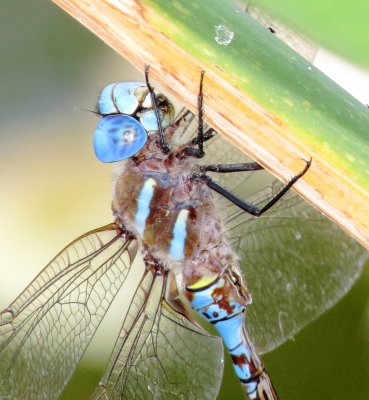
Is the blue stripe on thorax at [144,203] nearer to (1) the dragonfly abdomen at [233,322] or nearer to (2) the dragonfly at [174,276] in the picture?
(2) the dragonfly at [174,276]

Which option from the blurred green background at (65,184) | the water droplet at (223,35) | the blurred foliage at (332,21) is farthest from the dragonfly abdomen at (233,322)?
the blurred foliage at (332,21)

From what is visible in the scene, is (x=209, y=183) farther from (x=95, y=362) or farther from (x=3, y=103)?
(x=3, y=103)

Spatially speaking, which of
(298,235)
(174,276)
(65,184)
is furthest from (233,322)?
(65,184)

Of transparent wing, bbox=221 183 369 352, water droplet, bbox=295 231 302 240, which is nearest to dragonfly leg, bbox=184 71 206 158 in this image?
transparent wing, bbox=221 183 369 352

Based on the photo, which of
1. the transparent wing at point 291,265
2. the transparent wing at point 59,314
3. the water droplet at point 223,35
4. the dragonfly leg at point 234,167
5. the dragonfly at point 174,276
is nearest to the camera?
the water droplet at point 223,35

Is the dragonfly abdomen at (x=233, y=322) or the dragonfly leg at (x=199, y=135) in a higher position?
the dragonfly leg at (x=199, y=135)

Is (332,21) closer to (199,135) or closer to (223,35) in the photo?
(223,35)
